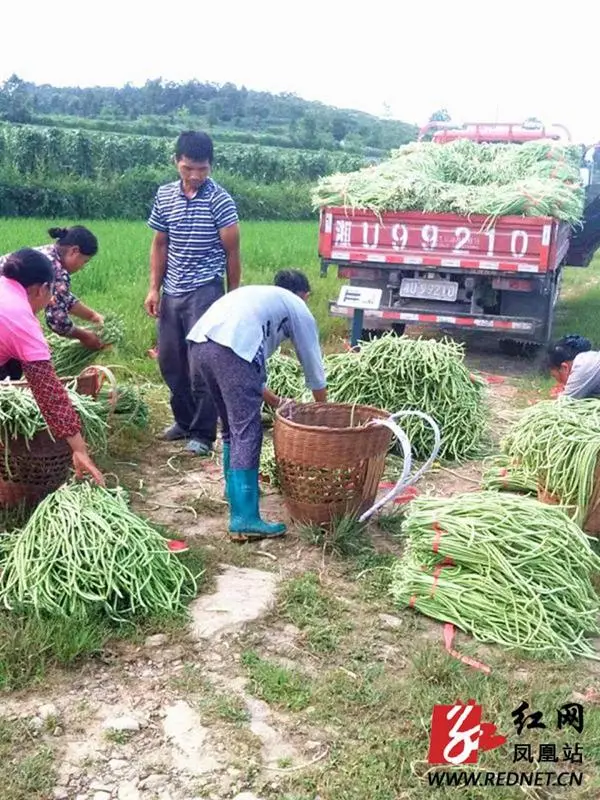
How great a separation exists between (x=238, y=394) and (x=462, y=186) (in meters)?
4.72

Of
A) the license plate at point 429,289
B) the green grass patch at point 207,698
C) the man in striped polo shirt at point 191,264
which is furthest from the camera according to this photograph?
the license plate at point 429,289

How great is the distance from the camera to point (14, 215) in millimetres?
21422

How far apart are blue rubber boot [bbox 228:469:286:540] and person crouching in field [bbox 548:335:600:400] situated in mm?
1894

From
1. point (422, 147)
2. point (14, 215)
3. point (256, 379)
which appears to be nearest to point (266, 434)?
point (256, 379)

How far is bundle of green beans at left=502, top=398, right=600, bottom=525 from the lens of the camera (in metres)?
4.02

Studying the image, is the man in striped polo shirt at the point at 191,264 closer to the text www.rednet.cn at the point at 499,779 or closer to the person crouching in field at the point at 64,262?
the person crouching in field at the point at 64,262

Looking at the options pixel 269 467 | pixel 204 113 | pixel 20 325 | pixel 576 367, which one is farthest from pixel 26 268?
pixel 204 113

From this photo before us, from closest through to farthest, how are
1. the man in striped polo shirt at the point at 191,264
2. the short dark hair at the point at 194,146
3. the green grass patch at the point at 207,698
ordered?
the green grass patch at the point at 207,698
the short dark hair at the point at 194,146
the man in striped polo shirt at the point at 191,264

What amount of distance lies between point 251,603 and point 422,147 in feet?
25.6

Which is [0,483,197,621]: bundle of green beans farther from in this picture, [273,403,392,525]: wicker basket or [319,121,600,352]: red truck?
[319,121,600,352]: red truck

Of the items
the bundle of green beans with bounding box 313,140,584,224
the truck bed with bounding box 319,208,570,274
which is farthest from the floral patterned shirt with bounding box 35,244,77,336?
the bundle of green beans with bounding box 313,140,584,224

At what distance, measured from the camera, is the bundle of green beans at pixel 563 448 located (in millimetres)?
4020

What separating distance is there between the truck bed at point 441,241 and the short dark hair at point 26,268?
4437mm

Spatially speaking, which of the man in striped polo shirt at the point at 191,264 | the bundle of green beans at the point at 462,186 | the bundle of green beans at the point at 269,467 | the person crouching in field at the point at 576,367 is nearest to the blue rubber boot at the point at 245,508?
the bundle of green beans at the point at 269,467
